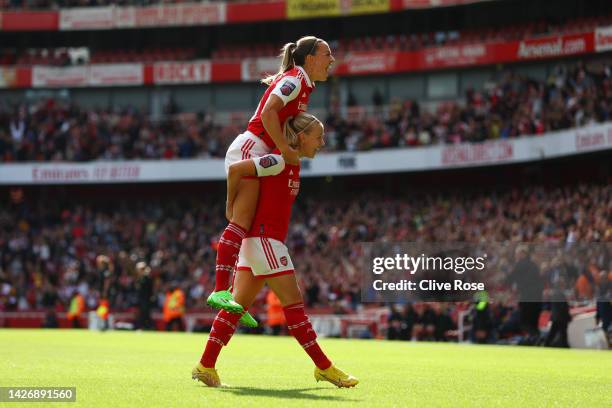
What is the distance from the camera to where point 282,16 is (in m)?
48.0

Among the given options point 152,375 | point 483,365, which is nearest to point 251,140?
point 152,375

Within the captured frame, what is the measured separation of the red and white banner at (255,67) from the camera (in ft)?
159

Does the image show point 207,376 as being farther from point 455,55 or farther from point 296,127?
point 455,55

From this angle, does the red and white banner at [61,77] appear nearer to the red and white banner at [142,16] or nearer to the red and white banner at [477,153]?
the red and white banner at [142,16]

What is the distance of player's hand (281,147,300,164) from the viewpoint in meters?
8.90

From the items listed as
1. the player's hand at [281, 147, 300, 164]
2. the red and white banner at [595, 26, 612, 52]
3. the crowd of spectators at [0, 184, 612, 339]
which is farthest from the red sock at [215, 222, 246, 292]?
the red and white banner at [595, 26, 612, 52]

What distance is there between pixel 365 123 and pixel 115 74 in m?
12.9

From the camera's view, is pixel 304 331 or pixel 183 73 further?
pixel 183 73

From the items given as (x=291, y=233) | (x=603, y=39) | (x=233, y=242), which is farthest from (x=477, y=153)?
(x=233, y=242)

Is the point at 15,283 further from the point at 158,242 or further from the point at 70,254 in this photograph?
the point at 158,242

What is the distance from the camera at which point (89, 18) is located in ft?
164

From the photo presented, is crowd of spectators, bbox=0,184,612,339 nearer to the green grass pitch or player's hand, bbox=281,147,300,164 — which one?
the green grass pitch

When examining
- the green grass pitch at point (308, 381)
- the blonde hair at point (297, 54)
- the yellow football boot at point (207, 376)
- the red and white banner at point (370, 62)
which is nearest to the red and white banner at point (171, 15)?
the red and white banner at point (370, 62)

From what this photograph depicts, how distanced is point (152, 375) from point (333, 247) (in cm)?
2853
